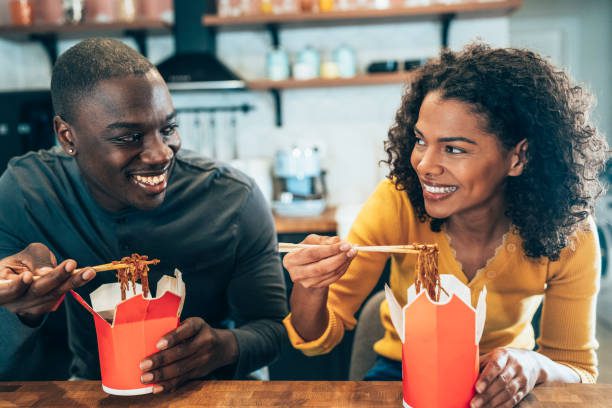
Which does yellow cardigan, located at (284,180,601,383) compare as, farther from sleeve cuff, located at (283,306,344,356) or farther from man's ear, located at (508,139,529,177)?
man's ear, located at (508,139,529,177)

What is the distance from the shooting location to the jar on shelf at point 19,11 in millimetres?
3236

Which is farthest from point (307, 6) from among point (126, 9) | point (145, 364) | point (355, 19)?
point (145, 364)

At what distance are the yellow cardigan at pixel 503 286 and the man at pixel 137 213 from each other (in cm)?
21

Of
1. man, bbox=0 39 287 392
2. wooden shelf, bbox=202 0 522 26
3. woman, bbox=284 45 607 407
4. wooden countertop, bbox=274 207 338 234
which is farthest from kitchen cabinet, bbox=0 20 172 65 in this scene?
woman, bbox=284 45 607 407

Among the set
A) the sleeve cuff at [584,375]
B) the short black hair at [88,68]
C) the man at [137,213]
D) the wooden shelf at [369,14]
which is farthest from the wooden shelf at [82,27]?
the sleeve cuff at [584,375]

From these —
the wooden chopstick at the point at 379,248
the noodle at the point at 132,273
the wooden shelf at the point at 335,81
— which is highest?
the wooden shelf at the point at 335,81

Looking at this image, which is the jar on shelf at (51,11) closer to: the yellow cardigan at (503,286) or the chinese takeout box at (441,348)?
the yellow cardigan at (503,286)

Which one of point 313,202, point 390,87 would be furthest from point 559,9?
point 313,202

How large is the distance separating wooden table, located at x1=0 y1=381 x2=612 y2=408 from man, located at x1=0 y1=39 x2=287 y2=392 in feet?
0.30

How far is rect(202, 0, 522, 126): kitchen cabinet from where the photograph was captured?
291 centimetres

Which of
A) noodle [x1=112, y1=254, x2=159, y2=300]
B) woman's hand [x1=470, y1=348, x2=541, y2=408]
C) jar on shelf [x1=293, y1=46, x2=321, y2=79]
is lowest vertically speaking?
woman's hand [x1=470, y1=348, x2=541, y2=408]

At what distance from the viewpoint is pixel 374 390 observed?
99 centimetres

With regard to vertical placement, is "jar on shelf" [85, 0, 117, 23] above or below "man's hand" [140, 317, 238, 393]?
above

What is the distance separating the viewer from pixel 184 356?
3.35 ft
